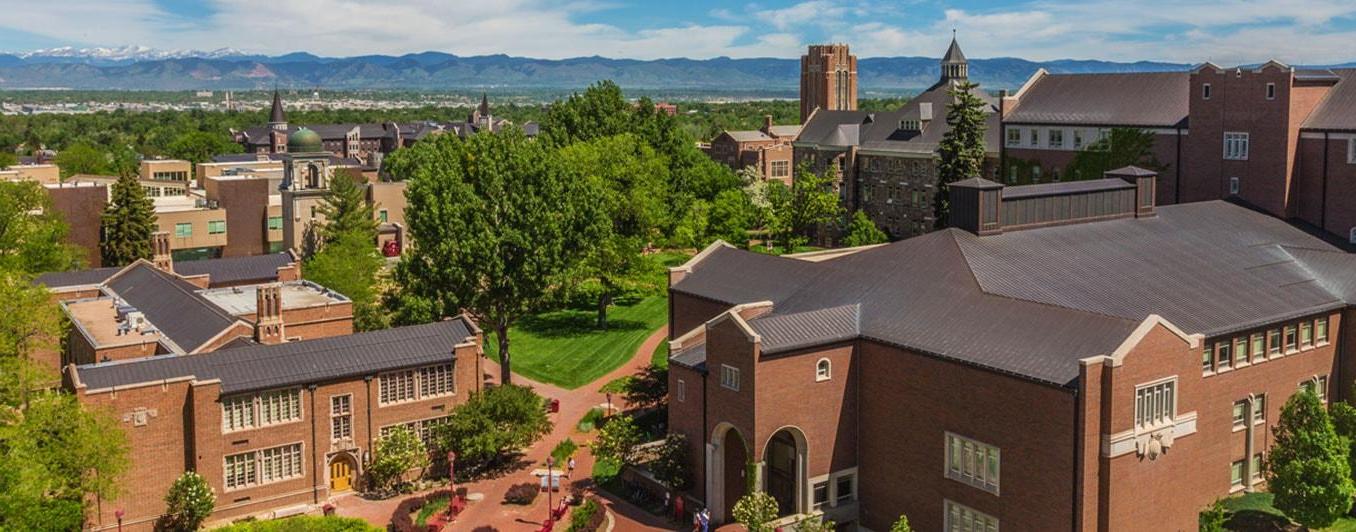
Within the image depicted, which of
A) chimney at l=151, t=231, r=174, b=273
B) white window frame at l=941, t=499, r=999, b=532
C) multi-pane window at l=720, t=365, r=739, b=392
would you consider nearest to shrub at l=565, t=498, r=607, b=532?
multi-pane window at l=720, t=365, r=739, b=392

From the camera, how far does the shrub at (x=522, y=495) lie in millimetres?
48375

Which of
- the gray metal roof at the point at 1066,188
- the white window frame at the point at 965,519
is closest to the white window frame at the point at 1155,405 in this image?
the white window frame at the point at 965,519

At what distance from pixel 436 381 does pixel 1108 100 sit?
1996 inches

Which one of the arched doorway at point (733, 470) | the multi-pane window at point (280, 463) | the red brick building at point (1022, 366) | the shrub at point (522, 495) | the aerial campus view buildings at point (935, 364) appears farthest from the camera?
the shrub at point (522, 495)

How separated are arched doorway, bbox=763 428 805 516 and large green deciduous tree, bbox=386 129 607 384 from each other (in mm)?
19377

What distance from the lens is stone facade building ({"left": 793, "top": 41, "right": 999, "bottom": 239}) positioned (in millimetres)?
103938

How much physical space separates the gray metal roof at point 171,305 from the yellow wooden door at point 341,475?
9039 millimetres

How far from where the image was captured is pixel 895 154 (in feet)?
356

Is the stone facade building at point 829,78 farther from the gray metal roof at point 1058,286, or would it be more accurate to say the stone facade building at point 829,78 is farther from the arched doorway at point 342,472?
the arched doorway at point 342,472

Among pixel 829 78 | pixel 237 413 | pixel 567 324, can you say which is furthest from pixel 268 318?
pixel 829 78

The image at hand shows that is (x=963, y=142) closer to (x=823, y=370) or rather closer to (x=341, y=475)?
(x=823, y=370)

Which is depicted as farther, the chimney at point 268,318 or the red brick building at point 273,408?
the chimney at point 268,318

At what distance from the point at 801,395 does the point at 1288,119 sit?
34625 millimetres

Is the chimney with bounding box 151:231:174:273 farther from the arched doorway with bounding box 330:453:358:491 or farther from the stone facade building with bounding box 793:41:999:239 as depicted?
the stone facade building with bounding box 793:41:999:239
